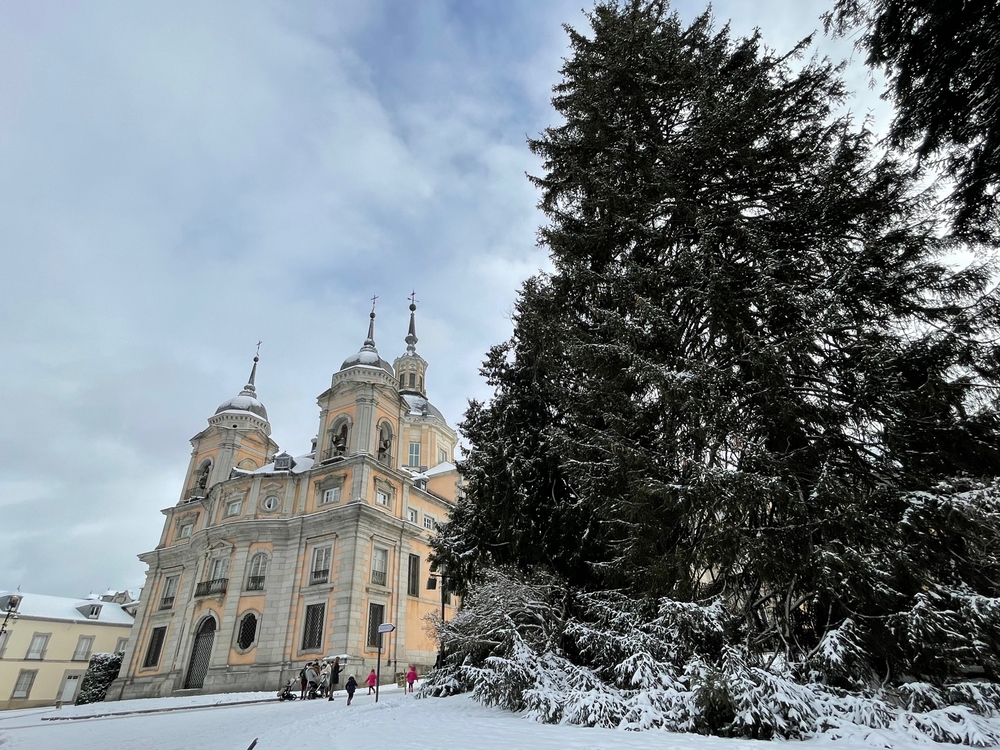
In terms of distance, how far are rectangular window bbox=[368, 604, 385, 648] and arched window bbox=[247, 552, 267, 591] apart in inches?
229

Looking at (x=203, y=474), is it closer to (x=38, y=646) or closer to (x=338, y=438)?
(x=338, y=438)

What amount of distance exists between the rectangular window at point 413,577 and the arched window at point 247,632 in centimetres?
764

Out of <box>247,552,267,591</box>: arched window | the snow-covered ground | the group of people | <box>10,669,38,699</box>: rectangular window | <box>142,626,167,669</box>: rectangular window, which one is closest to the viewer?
the snow-covered ground

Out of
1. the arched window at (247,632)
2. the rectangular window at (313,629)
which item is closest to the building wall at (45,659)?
the arched window at (247,632)

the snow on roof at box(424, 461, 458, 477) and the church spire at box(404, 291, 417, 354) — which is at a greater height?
the church spire at box(404, 291, 417, 354)

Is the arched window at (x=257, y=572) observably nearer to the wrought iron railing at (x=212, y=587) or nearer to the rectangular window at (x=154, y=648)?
the wrought iron railing at (x=212, y=587)

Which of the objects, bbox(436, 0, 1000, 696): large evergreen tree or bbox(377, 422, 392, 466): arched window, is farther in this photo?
bbox(377, 422, 392, 466): arched window

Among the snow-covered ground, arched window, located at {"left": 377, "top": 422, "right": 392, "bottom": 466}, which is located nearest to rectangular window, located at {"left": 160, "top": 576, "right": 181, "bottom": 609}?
arched window, located at {"left": 377, "top": 422, "right": 392, "bottom": 466}

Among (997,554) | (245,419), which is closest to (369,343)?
(245,419)

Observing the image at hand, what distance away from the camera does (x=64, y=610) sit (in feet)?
149

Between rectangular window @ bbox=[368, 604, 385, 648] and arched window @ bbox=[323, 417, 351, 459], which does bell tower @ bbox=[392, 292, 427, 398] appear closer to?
arched window @ bbox=[323, 417, 351, 459]

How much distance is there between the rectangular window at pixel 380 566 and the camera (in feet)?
92.5

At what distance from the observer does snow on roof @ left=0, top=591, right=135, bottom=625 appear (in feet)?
140

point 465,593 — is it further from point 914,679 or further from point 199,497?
point 199,497
